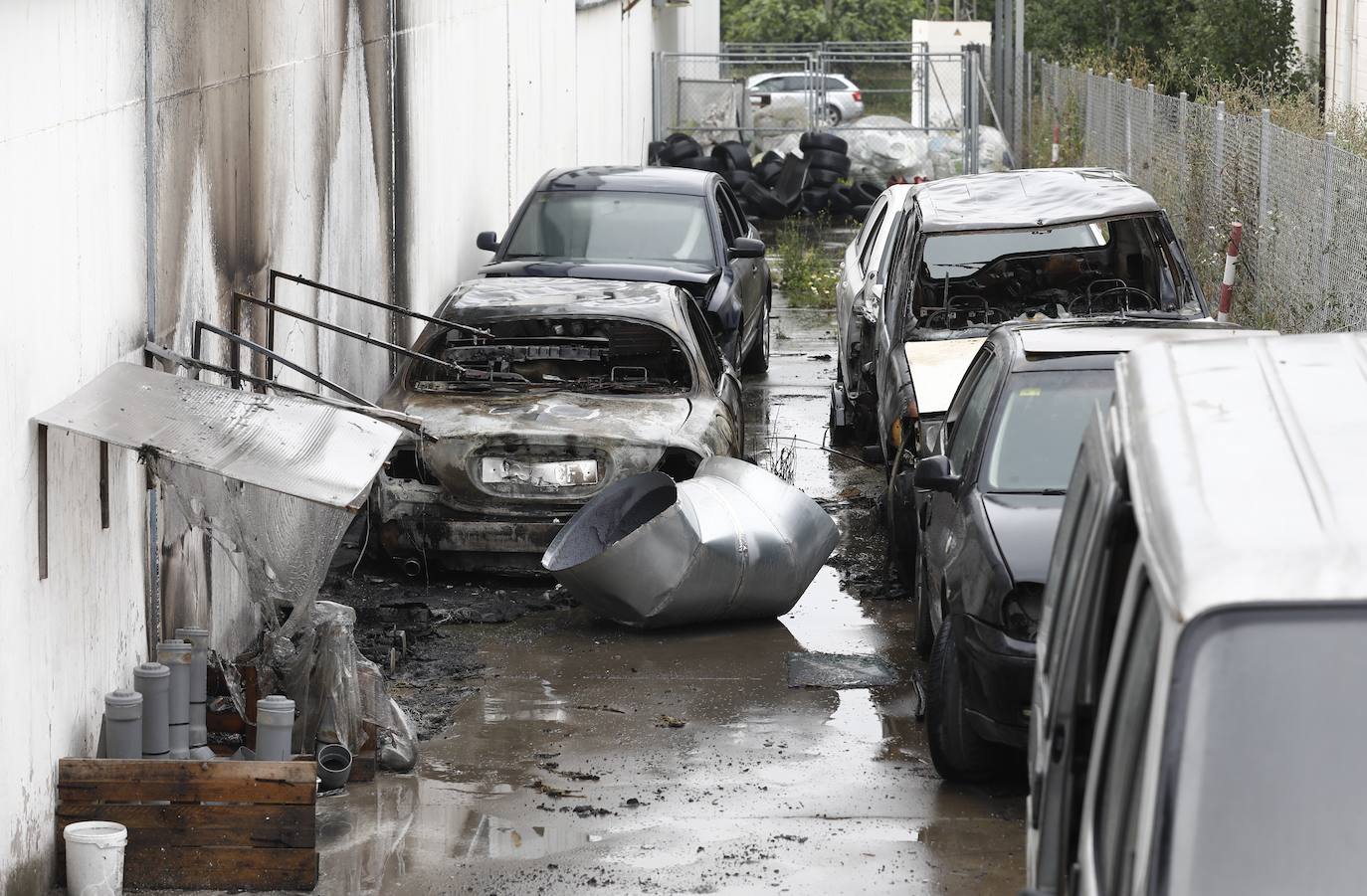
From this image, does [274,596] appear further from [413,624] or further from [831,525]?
[831,525]

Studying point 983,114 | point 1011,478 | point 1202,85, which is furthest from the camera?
point 983,114

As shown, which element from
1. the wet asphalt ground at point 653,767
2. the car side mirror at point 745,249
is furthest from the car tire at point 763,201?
the wet asphalt ground at point 653,767

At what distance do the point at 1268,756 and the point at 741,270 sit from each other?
11763 millimetres

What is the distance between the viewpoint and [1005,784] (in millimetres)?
6707

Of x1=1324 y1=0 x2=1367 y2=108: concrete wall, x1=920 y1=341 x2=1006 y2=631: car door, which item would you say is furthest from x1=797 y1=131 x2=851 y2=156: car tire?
x1=920 y1=341 x2=1006 y2=631: car door

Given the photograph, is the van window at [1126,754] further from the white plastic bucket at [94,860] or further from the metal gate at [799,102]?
the metal gate at [799,102]

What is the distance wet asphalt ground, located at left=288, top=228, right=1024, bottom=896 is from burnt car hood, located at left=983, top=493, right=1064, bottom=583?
2.93ft

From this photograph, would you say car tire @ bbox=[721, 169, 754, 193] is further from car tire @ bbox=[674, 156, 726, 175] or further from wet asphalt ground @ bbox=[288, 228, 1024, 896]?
wet asphalt ground @ bbox=[288, 228, 1024, 896]

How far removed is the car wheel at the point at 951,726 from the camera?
256 inches

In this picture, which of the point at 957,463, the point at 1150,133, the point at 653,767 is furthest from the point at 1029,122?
the point at 653,767

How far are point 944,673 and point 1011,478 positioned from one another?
0.92 metres

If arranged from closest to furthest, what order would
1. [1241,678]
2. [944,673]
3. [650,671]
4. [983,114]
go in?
[1241,678]
[944,673]
[650,671]
[983,114]

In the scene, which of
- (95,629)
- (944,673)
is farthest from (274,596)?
(944,673)

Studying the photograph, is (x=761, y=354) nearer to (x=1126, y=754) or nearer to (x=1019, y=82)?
(x=1126, y=754)
